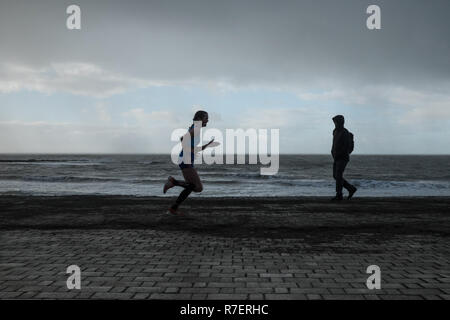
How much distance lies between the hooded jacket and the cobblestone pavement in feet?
13.8

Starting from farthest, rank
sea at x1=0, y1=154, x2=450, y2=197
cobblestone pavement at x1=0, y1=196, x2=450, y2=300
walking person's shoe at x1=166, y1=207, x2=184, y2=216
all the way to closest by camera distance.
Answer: sea at x1=0, y1=154, x2=450, y2=197 → walking person's shoe at x1=166, y1=207, x2=184, y2=216 → cobblestone pavement at x1=0, y1=196, x2=450, y2=300

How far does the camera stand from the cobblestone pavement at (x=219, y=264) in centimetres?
327

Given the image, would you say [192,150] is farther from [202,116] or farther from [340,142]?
[340,142]

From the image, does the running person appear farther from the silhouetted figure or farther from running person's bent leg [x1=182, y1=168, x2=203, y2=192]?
the silhouetted figure

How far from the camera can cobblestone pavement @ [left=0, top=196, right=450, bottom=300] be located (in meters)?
3.27

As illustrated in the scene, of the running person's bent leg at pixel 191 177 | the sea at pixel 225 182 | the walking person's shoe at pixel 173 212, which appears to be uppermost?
the running person's bent leg at pixel 191 177

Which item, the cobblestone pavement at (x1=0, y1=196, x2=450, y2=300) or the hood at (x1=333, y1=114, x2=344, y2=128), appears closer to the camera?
the cobblestone pavement at (x1=0, y1=196, x2=450, y2=300)

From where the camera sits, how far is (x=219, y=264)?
13.7 ft

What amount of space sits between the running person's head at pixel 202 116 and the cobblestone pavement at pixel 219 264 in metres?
2.16

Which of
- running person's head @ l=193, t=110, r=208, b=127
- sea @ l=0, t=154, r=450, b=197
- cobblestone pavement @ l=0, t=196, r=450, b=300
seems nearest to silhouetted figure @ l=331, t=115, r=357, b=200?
cobblestone pavement @ l=0, t=196, r=450, b=300

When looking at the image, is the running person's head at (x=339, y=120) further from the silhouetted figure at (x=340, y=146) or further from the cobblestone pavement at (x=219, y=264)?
the cobblestone pavement at (x=219, y=264)

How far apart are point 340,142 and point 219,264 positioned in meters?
7.06

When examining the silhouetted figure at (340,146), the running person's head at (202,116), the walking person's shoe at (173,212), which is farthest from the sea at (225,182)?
the running person's head at (202,116)

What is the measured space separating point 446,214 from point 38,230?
8369mm
